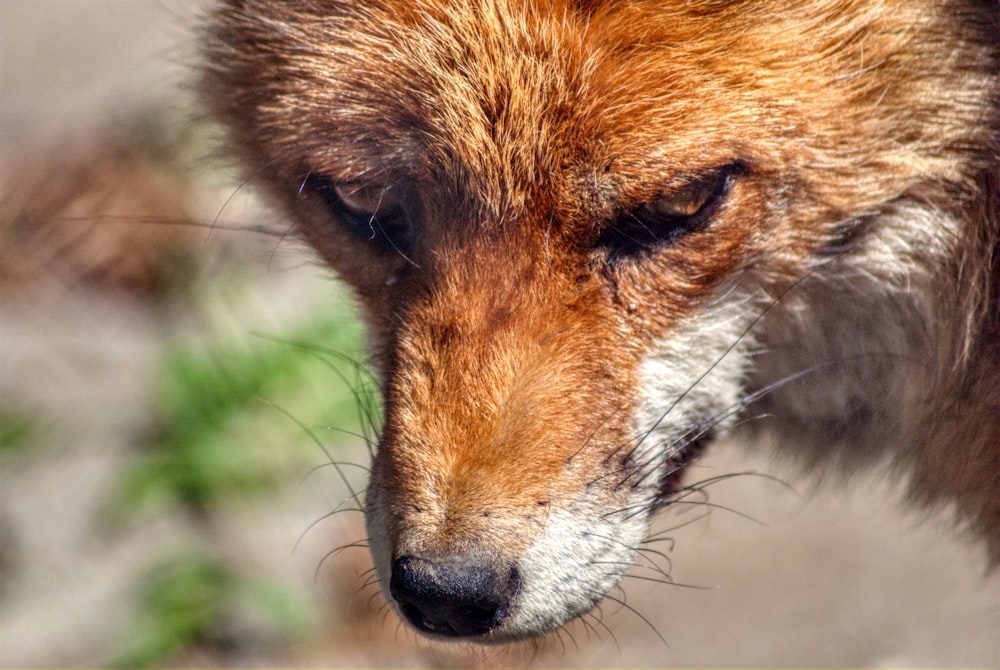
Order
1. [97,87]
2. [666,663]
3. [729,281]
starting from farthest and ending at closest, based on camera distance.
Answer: [97,87]
[666,663]
[729,281]

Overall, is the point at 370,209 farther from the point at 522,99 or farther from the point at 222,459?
the point at 222,459

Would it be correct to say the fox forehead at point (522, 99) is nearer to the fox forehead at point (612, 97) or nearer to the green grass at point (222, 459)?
the fox forehead at point (612, 97)

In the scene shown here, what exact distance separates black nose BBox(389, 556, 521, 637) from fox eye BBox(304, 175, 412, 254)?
74 cm

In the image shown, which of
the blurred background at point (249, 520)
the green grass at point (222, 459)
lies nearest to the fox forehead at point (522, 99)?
the blurred background at point (249, 520)

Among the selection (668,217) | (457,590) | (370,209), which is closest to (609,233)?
A: (668,217)

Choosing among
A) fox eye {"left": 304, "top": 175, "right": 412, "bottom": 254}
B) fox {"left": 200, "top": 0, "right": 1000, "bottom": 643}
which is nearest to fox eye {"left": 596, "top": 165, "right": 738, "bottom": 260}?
fox {"left": 200, "top": 0, "right": 1000, "bottom": 643}

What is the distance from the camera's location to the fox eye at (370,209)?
2373mm

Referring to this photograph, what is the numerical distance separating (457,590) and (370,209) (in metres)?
0.89

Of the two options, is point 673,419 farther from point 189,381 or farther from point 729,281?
point 189,381

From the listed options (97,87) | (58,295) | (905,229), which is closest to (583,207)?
(905,229)

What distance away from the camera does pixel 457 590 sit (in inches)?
78.9

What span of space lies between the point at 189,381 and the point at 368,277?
2.06m

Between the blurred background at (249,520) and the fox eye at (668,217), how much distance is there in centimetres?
132

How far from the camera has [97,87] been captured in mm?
6203
